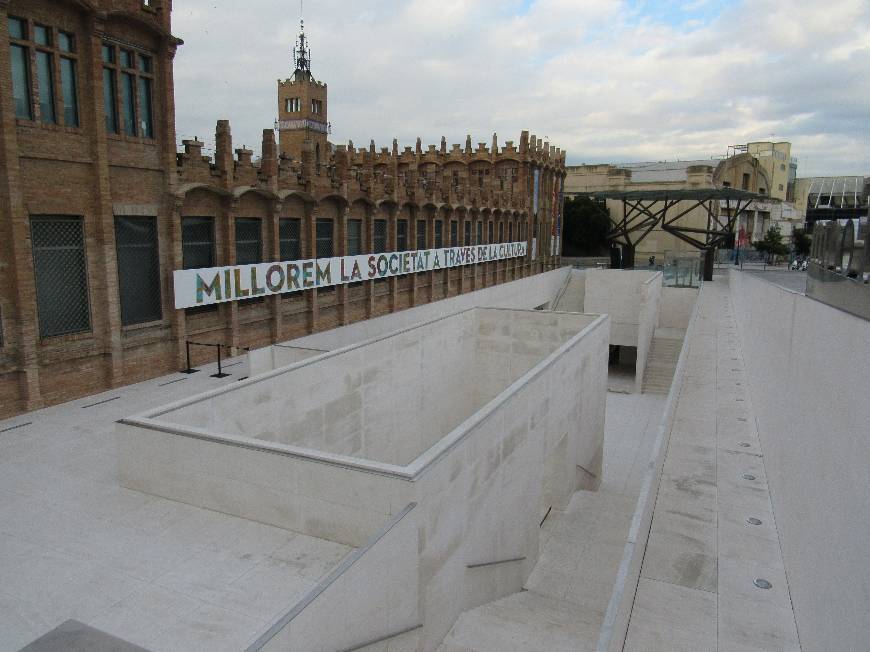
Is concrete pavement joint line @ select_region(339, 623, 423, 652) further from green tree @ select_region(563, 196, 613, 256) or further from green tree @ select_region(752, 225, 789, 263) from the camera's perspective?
green tree @ select_region(563, 196, 613, 256)

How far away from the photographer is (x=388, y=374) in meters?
17.6

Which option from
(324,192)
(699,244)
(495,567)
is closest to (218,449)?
(495,567)

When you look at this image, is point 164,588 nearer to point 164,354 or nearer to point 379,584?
point 379,584

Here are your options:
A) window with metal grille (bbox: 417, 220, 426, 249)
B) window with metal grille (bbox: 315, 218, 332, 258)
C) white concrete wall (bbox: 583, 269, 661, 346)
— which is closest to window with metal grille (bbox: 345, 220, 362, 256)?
window with metal grille (bbox: 315, 218, 332, 258)

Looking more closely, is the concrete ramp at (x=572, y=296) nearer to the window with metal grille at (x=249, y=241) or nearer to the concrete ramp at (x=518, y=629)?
the window with metal grille at (x=249, y=241)

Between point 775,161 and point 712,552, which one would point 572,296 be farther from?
point 775,161

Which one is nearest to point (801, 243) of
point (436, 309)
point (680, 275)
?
point (680, 275)

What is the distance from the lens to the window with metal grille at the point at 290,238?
23.8 m

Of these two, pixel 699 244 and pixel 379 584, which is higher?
pixel 699 244

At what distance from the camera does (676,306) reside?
45.2 metres

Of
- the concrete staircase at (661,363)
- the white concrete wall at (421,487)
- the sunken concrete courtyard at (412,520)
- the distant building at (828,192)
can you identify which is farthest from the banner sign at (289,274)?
the distant building at (828,192)

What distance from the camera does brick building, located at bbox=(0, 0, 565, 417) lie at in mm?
14867

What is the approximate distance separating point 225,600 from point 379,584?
1.88 metres

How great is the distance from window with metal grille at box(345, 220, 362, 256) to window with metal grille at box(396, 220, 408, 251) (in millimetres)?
3565
